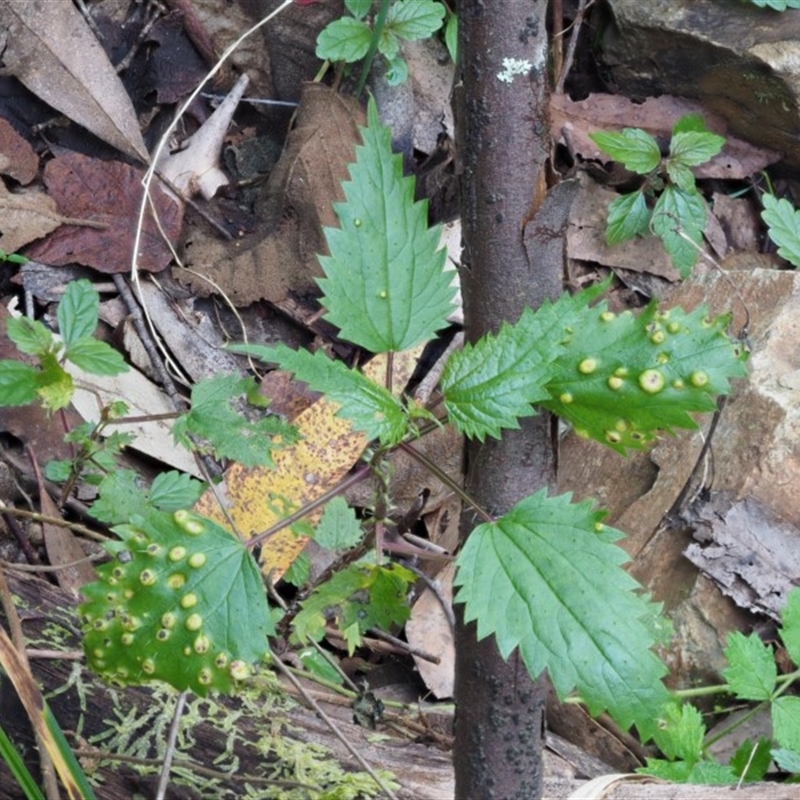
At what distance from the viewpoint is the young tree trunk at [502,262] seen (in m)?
1.22

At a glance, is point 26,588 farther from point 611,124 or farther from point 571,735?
point 611,124

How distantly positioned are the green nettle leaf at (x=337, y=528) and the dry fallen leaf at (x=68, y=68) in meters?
1.18

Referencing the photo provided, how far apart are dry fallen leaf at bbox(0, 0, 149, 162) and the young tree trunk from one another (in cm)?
154

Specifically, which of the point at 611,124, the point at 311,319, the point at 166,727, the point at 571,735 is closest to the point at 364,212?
the point at 166,727

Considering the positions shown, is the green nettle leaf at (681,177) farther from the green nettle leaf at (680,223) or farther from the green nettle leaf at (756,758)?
the green nettle leaf at (756,758)

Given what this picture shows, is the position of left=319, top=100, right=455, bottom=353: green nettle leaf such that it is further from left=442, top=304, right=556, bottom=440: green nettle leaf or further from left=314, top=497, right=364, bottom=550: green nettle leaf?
left=314, top=497, right=364, bottom=550: green nettle leaf

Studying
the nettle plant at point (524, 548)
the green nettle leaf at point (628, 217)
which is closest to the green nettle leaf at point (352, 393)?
the nettle plant at point (524, 548)

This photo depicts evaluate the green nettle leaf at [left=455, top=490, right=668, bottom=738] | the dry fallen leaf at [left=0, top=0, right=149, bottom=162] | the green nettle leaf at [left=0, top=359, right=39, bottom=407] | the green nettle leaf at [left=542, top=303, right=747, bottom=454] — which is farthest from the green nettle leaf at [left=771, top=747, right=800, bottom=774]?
the dry fallen leaf at [left=0, top=0, right=149, bottom=162]

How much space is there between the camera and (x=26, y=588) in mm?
1752

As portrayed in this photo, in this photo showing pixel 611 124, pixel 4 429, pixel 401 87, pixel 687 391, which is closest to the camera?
pixel 687 391

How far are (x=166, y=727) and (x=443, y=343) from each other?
129cm

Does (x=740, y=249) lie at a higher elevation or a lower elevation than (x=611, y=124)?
lower

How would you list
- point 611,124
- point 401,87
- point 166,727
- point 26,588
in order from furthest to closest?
point 611,124
point 401,87
point 26,588
point 166,727

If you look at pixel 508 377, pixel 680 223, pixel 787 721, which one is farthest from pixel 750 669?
pixel 680 223
